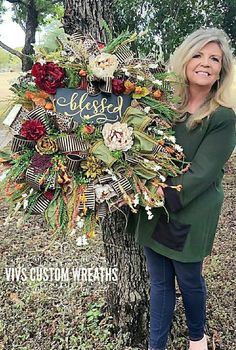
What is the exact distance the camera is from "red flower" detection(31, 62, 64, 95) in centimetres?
172

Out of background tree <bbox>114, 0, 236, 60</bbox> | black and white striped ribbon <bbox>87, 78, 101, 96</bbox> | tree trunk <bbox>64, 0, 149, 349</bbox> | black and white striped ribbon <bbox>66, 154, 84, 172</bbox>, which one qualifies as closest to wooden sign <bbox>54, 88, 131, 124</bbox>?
black and white striped ribbon <bbox>87, 78, 101, 96</bbox>

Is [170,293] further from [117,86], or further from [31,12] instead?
[31,12]

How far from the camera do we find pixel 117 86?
174 centimetres

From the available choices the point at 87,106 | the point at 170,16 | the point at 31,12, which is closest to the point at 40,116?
the point at 87,106

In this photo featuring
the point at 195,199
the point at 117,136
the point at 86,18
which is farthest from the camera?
the point at 86,18

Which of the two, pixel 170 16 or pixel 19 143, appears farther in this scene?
pixel 170 16

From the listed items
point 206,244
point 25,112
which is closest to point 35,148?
point 25,112

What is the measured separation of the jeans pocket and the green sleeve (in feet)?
0.47

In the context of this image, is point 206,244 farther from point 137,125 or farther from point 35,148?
point 35,148

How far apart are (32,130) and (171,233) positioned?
2.37 feet

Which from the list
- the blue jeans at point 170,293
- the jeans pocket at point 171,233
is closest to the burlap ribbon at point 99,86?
the jeans pocket at point 171,233

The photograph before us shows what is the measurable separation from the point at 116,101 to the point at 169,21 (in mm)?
3597

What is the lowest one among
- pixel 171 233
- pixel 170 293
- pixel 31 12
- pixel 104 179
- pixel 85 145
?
pixel 170 293

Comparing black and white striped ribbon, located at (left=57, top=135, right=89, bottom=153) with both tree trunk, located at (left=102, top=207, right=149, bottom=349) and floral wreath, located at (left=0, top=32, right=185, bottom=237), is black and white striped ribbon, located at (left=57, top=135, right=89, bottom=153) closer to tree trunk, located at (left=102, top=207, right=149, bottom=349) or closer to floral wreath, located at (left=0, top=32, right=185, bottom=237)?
floral wreath, located at (left=0, top=32, right=185, bottom=237)
